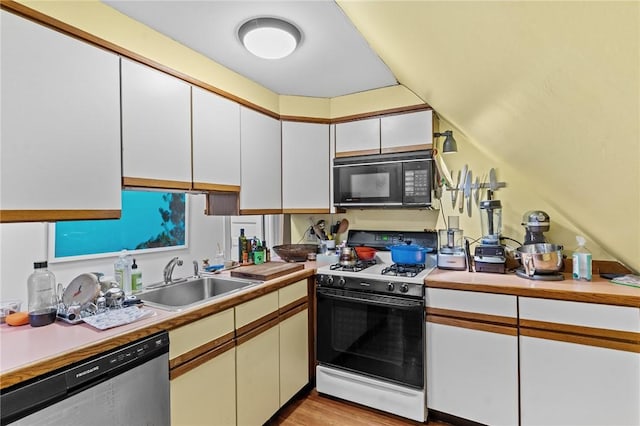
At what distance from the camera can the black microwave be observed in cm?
243

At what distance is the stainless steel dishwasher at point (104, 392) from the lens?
1002 millimetres

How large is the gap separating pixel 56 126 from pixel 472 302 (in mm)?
2289

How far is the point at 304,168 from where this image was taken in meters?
2.78

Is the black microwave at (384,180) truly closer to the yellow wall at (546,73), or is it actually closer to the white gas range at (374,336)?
the white gas range at (374,336)

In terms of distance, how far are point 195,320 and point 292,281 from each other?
792 millimetres

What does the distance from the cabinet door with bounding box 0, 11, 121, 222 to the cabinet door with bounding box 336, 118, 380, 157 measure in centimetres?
168

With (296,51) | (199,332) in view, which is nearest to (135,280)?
(199,332)

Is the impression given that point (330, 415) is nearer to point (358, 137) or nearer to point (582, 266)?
point (582, 266)

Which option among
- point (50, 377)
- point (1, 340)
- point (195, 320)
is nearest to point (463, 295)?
point (195, 320)

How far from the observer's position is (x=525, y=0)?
1.47ft

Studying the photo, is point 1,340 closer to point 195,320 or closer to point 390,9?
point 195,320

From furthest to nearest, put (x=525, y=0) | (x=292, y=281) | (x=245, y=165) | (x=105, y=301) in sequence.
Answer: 1. (x=245, y=165)
2. (x=292, y=281)
3. (x=105, y=301)
4. (x=525, y=0)

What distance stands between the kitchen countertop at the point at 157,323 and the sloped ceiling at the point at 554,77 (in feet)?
1.55

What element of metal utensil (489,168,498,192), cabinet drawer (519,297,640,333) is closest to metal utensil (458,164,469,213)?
metal utensil (489,168,498,192)
